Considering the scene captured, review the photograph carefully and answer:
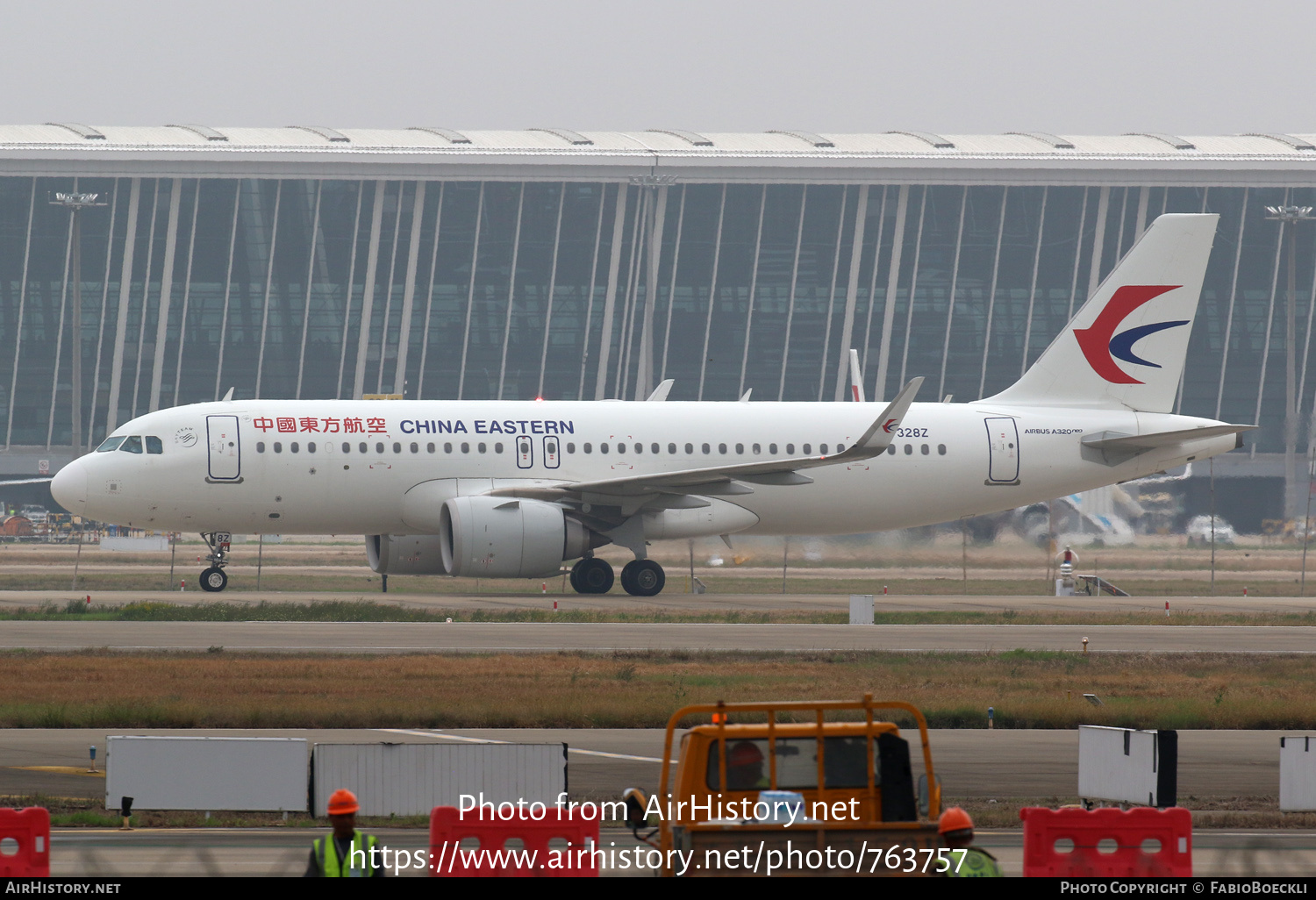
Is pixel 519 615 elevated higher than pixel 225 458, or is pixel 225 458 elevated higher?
pixel 225 458

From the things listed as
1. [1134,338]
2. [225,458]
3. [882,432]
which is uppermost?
[1134,338]

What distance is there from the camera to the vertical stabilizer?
39312 mm

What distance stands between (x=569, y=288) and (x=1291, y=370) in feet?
118

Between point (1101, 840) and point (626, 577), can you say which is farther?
point (626, 577)

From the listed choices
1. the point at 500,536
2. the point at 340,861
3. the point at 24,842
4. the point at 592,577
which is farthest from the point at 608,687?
the point at 592,577

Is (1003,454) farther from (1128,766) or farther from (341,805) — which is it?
(341,805)

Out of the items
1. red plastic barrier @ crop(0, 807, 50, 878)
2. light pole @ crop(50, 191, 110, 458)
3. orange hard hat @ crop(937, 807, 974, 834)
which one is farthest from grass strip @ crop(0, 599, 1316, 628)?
light pole @ crop(50, 191, 110, 458)

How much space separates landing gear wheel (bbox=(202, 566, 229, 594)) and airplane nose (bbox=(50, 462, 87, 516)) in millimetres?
3272

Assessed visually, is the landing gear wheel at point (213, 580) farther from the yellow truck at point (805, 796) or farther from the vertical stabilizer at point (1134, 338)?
the yellow truck at point (805, 796)

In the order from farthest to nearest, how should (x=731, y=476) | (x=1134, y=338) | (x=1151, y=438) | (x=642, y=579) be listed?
1. (x=1134, y=338)
2. (x=1151, y=438)
3. (x=642, y=579)
4. (x=731, y=476)

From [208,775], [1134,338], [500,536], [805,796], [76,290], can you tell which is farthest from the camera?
[76,290]

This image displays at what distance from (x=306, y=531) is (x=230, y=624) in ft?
23.8

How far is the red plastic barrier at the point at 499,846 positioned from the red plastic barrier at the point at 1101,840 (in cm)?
276

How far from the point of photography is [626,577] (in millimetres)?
37438
